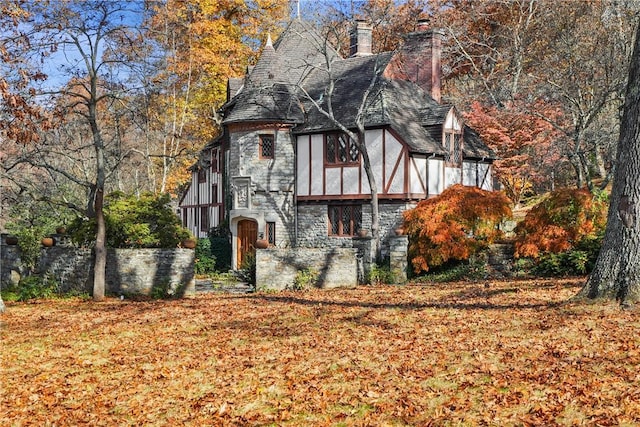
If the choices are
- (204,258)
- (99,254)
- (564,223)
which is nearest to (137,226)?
(99,254)

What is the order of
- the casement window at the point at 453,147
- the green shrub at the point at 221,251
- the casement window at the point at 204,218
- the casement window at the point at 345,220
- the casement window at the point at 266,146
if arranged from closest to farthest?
1. the casement window at the point at 345,220
2. the casement window at the point at 453,147
3. the casement window at the point at 266,146
4. the green shrub at the point at 221,251
5. the casement window at the point at 204,218

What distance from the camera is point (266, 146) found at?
25359mm

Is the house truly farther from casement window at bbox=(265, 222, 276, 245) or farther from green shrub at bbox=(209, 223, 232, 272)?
green shrub at bbox=(209, 223, 232, 272)

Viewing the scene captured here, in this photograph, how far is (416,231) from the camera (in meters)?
19.8

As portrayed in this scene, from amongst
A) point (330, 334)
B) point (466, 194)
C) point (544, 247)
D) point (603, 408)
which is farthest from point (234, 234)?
point (603, 408)

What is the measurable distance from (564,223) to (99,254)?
13784 millimetres

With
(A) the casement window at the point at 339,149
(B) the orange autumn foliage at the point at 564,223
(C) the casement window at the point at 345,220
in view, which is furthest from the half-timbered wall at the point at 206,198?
(B) the orange autumn foliage at the point at 564,223

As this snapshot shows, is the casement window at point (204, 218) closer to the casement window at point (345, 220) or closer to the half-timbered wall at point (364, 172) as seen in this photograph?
the half-timbered wall at point (364, 172)

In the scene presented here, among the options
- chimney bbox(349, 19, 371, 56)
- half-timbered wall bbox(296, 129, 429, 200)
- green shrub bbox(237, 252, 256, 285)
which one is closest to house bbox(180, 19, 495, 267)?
half-timbered wall bbox(296, 129, 429, 200)

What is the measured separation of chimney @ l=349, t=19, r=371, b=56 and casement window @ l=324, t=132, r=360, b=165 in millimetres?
6488

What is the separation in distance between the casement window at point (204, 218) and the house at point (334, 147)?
8.31ft

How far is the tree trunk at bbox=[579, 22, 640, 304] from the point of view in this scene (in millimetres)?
9648

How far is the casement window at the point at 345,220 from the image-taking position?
23.8 meters

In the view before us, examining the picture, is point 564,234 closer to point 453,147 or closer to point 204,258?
point 453,147
